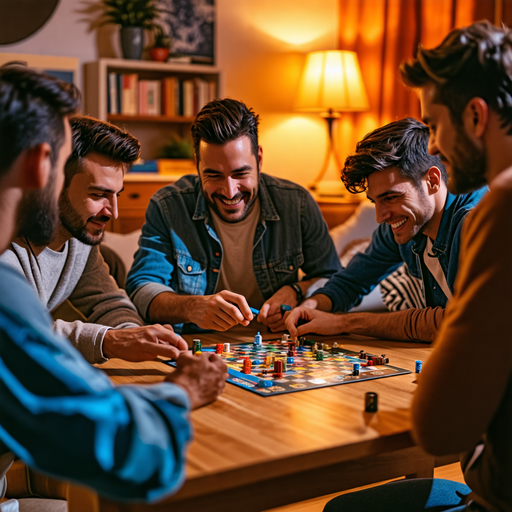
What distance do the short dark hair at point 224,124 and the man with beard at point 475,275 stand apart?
44.9 inches

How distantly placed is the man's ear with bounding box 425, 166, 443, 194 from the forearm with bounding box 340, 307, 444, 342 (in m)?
0.35

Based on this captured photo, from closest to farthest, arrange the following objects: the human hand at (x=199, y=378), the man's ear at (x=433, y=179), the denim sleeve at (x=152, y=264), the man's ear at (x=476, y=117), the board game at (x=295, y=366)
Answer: the man's ear at (x=476, y=117) < the human hand at (x=199, y=378) < the board game at (x=295, y=366) < the man's ear at (x=433, y=179) < the denim sleeve at (x=152, y=264)

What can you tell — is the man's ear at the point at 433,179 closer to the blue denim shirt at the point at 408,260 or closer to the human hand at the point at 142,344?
the blue denim shirt at the point at 408,260

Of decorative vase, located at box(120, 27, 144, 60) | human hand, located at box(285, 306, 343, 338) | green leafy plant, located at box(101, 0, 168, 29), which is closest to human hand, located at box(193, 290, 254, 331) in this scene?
human hand, located at box(285, 306, 343, 338)

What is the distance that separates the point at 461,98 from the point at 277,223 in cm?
142

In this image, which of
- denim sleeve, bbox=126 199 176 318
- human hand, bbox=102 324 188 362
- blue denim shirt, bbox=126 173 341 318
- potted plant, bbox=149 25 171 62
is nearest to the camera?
human hand, bbox=102 324 188 362

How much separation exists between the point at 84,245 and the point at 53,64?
9.09ft

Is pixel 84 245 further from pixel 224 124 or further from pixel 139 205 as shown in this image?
pixel 139 205

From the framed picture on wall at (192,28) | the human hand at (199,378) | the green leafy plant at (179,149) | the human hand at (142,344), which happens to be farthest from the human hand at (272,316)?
the framed picture on wall at (192,28)

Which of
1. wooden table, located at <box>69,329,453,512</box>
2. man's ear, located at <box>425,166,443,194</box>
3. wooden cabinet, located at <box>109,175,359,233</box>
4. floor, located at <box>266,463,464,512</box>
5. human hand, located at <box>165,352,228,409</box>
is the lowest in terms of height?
floor, located at <box>266,463,464,512</box>

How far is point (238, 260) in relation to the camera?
2.45m

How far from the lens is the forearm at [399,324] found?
1.82m

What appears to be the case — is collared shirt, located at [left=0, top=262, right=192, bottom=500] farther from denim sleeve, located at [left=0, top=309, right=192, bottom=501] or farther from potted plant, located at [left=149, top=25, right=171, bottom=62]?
potted plant, located at [left=149, top=25, right=171, bottom=62]

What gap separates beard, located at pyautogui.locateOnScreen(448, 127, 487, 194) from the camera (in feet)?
3.47
